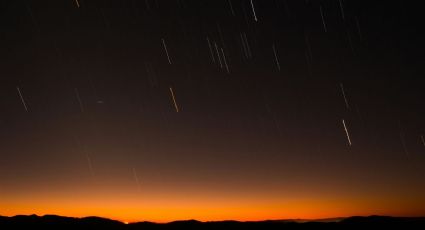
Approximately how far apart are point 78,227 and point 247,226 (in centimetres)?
2415

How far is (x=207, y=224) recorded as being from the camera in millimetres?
65312

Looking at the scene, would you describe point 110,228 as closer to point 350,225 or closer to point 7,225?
point 7,225

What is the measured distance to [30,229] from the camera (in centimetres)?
5212

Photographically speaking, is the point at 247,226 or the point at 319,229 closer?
the point at 319,229

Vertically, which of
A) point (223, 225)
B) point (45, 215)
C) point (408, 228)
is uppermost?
point (45, 215)

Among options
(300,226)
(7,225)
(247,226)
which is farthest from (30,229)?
(300,226)

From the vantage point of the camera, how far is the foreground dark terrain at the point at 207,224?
5378 centimetres

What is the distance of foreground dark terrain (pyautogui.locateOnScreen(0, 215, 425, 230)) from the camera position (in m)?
53.8

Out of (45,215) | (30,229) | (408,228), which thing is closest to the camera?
(408,228)

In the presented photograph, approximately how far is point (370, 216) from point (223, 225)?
22221 mm

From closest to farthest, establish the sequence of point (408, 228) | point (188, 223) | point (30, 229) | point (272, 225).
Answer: point (408, 228) < point (30, 229) < point (272, 225) < point (188, 223)

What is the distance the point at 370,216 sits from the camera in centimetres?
6444

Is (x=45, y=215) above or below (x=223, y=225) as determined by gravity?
above

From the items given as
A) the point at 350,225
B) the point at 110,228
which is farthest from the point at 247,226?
the point at 110,228
